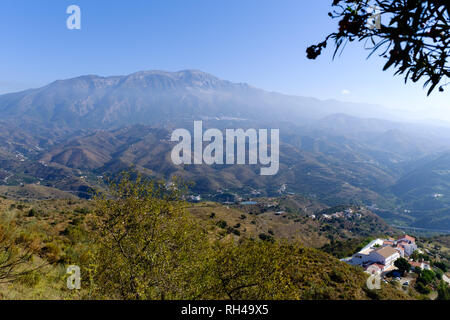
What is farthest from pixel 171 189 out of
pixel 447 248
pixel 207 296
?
pixel 447 248

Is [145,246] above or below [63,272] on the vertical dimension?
above

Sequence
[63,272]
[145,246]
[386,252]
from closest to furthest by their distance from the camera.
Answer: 1. [145,246]
2. [63,272]
3. [386,252]

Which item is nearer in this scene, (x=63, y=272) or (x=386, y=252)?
(x=63, y=272)

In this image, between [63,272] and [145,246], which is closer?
[145,246]

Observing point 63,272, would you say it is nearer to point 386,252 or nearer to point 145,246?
point 145,246

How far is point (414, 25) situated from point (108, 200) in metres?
10.8

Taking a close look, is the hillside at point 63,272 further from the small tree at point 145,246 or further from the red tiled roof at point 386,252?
the red tiled roof at point 386,252

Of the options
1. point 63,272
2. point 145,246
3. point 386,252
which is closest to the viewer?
point 145,246

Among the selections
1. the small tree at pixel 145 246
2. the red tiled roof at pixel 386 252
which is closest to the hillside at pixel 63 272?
the small tree at pixel 145 246

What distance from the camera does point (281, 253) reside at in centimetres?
812

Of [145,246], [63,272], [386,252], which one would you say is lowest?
[386,252]

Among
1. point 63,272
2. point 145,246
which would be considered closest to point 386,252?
point 145,246

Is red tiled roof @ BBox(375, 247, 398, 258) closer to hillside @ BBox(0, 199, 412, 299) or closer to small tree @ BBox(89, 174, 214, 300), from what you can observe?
hillside @ BBox(0, 199, 412, 299)
